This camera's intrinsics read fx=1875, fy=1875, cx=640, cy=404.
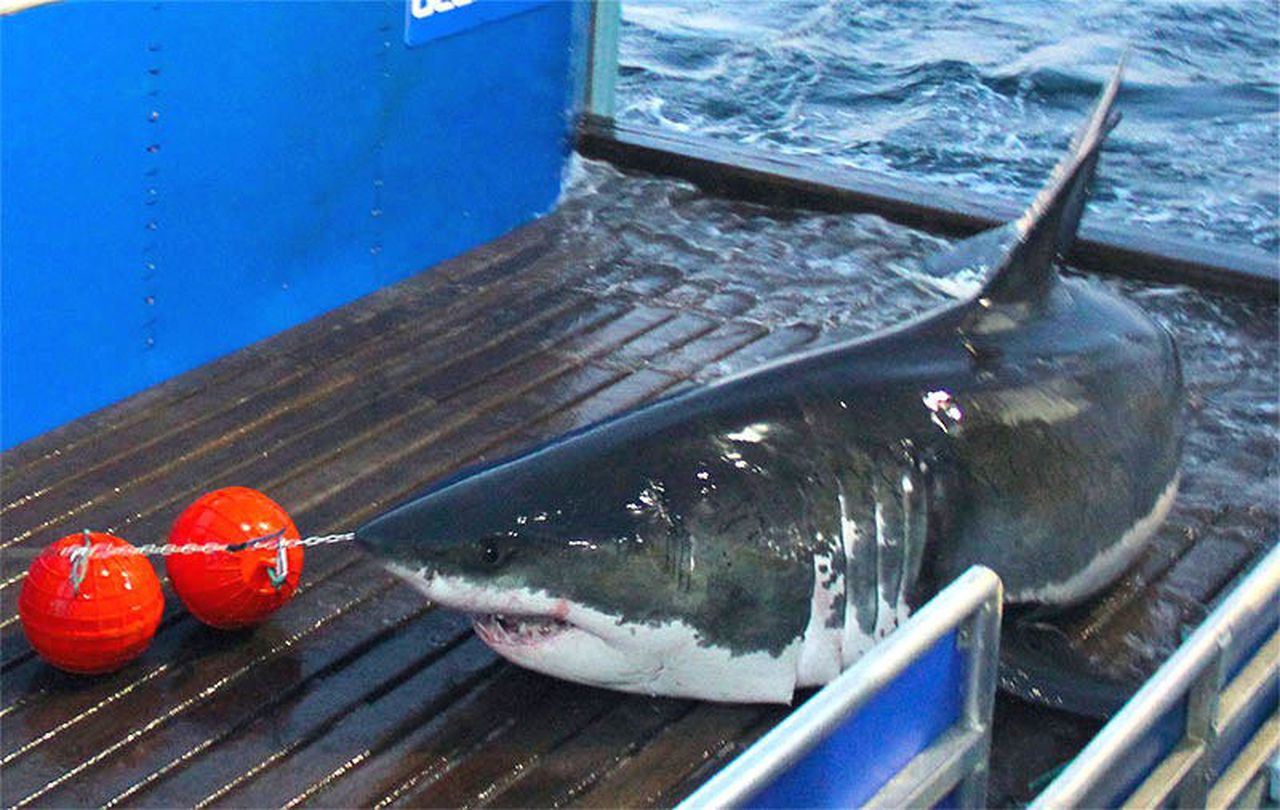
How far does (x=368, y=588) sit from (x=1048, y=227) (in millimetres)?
1546

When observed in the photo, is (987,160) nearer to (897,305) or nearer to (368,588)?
(897,305)

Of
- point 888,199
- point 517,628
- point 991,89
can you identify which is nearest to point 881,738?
point 517,628

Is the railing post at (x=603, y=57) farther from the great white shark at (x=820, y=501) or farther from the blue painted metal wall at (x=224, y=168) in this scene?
the great white shark at (x=820, y=501)

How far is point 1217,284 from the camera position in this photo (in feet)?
18.5

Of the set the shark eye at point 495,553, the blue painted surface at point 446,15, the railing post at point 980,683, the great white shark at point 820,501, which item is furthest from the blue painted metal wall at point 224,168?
the railing post at point 980,683

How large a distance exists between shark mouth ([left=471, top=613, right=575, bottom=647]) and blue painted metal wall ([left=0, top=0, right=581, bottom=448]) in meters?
1.69

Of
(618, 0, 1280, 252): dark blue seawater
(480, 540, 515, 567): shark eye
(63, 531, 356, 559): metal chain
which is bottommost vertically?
(618, 0, 1280, 252): dark blue seawater

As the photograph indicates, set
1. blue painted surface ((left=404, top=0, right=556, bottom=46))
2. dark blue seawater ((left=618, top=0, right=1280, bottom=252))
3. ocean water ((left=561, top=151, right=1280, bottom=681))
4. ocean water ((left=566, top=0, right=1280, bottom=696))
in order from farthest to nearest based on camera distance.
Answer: dark blue seawater ((left=618, top=0, right=1280, bottom=252))
blue painted surface ((left=404, top=0, right=556, bottom=46))
ocean water ((left=566, top=0, right=1280, bottom=696))
ocean water ((left=561, top=151, right=1280, bottom=681))

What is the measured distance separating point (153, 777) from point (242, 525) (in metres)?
0.50

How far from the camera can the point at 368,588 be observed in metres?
3.76

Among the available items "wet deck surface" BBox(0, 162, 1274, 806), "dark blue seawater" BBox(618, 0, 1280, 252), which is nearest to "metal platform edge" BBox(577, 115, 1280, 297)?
"wet deck surface" BBox(0, 162, 1274, 806)

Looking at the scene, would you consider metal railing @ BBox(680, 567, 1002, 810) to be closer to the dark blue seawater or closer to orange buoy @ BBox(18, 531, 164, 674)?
orange buoy @ BBox(18, 531, 164, 674)

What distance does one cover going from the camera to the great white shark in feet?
10.0

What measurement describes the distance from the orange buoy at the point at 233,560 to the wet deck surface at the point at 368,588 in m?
0.10
